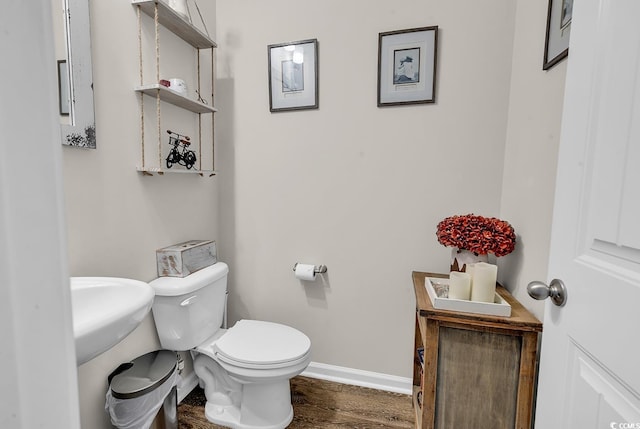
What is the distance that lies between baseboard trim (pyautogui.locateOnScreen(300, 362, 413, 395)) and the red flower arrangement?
942 mm

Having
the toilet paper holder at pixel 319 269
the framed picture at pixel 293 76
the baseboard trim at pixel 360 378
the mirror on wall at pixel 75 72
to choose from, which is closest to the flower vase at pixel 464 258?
the toilet paper holder at pixel 319 269

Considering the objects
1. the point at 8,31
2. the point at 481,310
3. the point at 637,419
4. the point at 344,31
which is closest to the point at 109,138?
the point at 8,31

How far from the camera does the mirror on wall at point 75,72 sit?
101 centimetres

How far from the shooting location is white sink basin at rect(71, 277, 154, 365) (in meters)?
0.75

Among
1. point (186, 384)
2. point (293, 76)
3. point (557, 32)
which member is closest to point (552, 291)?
point (557, 32)

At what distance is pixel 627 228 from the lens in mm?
543

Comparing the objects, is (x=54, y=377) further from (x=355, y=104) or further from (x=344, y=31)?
(x=344, y=31)

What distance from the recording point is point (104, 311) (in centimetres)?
85

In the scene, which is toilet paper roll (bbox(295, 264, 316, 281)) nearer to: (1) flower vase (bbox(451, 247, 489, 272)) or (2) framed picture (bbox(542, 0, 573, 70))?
(1) flower vase (bbox(451, 247, 489, 272))

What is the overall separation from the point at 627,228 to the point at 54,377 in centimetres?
86

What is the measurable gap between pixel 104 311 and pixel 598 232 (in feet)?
4.00

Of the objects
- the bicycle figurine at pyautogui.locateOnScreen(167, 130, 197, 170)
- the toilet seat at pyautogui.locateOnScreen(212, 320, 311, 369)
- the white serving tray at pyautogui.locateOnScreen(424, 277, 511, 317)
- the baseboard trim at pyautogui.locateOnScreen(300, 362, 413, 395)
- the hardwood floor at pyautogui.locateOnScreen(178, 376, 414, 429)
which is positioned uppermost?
the bicycle figurine at pyautogui.locateOnScreen(167, 130, 197, 170)

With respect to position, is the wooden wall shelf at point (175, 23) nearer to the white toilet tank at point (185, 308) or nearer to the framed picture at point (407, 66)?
the framed picture at point (407, 66)

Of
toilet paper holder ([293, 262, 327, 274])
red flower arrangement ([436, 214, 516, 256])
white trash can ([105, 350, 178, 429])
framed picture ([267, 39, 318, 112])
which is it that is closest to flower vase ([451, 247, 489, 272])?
red flower arrangement ([436, 214, 516, 256])
